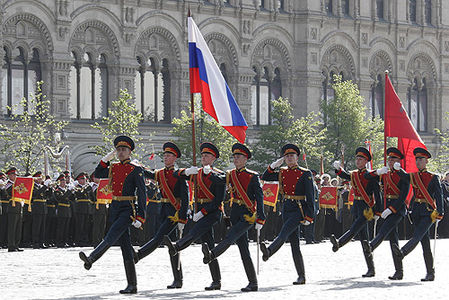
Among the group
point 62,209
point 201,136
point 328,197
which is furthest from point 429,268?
point 201,136

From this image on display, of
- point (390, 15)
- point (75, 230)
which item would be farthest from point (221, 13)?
point (75, 230)

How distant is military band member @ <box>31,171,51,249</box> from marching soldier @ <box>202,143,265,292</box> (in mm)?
11825

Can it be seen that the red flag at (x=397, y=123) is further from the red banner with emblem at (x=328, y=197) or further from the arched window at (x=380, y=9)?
the arched window at (x=380, y=9)

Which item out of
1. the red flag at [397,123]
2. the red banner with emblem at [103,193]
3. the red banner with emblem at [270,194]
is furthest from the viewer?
the red banner with emblem at [270,194]

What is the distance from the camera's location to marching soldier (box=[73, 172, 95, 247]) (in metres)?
28.1

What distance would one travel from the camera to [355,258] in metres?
23.2

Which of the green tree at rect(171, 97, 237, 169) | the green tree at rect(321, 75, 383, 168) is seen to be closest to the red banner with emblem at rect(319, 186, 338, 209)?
the green tree at rect(171, 97, 237, 169)

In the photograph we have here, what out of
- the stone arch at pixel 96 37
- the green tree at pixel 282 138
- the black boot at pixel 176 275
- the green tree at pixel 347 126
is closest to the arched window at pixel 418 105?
the green tree at pixel 347 126

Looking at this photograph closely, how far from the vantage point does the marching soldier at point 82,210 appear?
2806cm

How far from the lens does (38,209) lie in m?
27.1

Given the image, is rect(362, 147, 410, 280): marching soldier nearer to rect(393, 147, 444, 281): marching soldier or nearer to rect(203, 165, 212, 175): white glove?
rect(393, 147, 444, 281): marching soldier

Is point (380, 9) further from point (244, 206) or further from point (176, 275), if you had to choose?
point (176, 275)

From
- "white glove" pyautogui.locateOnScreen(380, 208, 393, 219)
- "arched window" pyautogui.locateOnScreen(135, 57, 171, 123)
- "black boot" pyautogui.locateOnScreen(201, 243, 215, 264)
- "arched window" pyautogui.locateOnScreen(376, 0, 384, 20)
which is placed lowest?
"black boot" pyautogui.locateOnScreen(201, 243, 215, 264)

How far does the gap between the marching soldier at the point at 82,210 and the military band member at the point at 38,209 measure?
3.11 ft
